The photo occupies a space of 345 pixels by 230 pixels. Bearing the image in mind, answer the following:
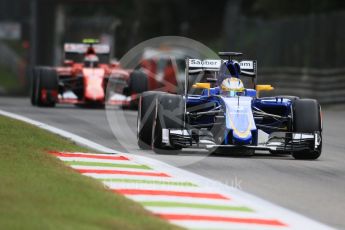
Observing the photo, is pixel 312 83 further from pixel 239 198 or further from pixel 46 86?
pixel 239 198

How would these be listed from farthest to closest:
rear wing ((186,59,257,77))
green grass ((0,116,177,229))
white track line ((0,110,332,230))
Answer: rear wing ((186,59,257,77))
white track line ((0,110,332,230))
green grass ((0,116,177,229))

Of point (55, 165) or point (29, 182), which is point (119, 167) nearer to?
point (55, 165)

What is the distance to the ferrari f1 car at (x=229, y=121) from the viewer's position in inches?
595

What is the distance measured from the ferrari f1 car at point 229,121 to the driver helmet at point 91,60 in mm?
11868

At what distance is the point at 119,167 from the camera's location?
13.2m

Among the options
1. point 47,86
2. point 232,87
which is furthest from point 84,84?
point 232,87

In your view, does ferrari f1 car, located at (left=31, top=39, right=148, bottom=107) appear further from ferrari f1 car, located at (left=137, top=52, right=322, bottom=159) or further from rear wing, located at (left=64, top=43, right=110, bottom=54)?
ferrari f1 car, located at (left=137, top=52, right=322, bottom=159)

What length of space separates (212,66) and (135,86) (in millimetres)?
10492

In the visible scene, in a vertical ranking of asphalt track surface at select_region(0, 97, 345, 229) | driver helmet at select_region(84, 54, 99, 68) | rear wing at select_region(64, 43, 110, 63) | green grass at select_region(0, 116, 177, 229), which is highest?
rear wing at select_region(64, 43, 110, 63)

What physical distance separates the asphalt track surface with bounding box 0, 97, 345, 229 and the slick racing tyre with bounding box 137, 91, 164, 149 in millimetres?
374

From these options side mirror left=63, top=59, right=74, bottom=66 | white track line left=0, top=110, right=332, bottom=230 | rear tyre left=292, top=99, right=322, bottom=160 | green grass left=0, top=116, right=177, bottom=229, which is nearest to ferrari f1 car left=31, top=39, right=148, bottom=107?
side mirror left=63, top=59, right=74, bottom=66

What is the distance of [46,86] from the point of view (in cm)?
2678

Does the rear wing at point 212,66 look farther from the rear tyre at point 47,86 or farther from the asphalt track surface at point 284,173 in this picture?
the rear tyre at point 47,86

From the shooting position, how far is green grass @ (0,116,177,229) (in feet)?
28.7
